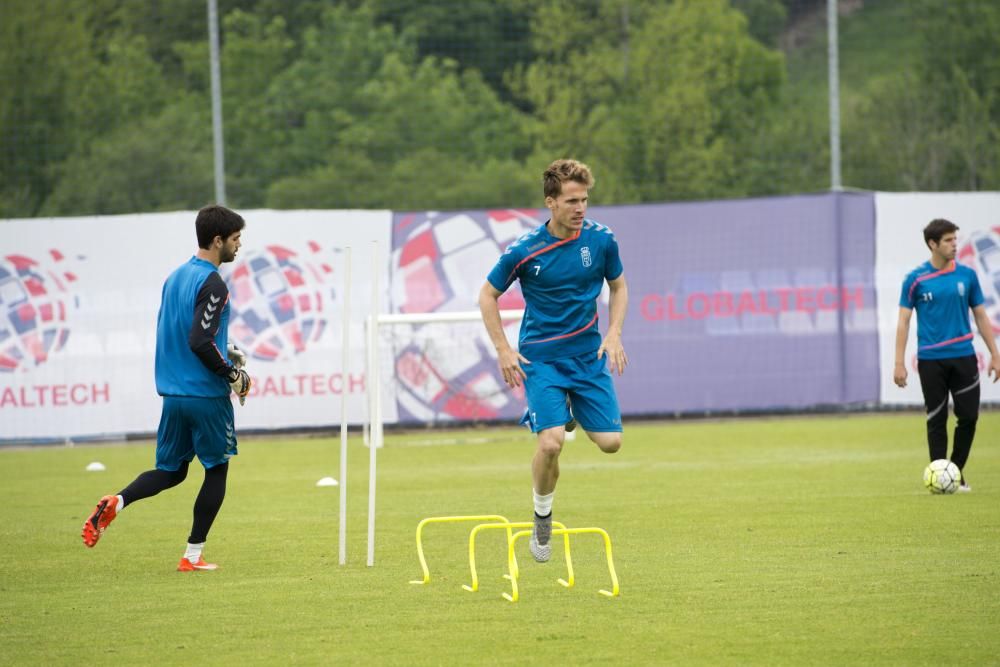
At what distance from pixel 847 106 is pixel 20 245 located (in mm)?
20696

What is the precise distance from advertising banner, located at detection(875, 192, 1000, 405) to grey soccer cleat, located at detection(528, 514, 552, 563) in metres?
13.1

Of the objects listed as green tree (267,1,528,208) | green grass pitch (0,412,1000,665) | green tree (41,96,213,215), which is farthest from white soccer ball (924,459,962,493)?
green tree (41,96,213,215)

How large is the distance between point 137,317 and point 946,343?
38.4 feet

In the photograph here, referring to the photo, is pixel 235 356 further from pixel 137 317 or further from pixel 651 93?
pixel 651 93

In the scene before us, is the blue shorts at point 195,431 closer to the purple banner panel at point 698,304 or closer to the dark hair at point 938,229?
the dark hair at point 938,229

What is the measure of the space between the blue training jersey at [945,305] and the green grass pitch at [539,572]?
123 cm

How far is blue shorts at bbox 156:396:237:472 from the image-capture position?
8883mm

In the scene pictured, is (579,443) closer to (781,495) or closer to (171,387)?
(781,495)

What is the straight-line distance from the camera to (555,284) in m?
8.19

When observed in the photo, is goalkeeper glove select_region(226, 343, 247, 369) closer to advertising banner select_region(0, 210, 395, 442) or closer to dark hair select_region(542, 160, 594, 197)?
dark hair select_region(542, 160, 594, 197)

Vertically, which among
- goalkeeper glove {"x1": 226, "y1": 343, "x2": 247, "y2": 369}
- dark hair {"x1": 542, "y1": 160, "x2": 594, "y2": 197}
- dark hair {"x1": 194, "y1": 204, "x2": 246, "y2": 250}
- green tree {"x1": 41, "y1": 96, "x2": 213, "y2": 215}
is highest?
green tree {"x1": 41, "y1": 96, "x2": 213, "y2": 215}

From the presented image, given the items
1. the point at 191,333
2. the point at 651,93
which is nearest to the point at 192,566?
the point at 191,333

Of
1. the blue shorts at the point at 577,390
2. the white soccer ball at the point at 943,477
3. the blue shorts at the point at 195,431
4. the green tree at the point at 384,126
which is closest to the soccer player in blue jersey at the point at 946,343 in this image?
the white soccer ball at the point at 943,477

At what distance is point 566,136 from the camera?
32.6 m
